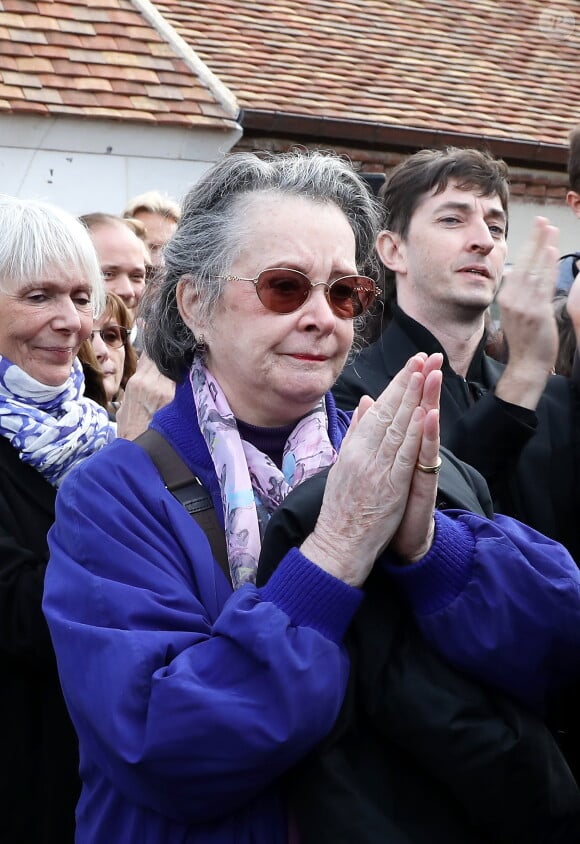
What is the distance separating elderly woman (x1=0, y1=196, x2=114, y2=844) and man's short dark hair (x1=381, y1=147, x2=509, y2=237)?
42.3 inches

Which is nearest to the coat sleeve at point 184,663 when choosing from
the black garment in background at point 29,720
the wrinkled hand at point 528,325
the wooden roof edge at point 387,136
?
the black garment in background at point 29,720

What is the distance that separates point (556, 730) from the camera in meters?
2.29

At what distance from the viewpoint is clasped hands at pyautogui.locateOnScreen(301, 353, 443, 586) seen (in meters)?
1.96

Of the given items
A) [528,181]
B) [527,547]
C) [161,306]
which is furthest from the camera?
[528,181]

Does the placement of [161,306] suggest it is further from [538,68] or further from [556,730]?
[538,68]

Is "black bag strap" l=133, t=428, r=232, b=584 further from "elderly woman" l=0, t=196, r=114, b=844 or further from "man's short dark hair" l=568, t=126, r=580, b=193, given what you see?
"man's short dark hair" l=568, t=126, r=580, b=193

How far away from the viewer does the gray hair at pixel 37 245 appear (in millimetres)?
3398

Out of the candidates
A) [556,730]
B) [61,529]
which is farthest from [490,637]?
[61,529]

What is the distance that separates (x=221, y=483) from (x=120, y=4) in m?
12.3

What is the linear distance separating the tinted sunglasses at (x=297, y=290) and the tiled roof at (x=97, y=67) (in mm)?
10179

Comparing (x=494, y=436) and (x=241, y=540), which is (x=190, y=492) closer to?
(x=241, y=540)

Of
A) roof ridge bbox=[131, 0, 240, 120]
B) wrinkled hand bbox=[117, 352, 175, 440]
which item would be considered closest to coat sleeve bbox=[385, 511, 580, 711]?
wrinkled hand bbox=[117, 352, 175, 440]

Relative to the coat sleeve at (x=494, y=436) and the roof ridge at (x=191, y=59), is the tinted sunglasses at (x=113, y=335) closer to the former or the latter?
the coat sleeve at (x=494, y=436)

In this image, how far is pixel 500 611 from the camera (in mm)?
1913
